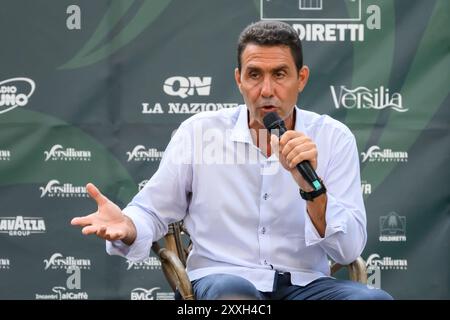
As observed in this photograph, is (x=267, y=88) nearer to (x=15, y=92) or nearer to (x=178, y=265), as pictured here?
(x=178, y=265)

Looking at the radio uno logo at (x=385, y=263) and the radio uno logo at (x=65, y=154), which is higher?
the radio uno logo at (x=65, y=154)

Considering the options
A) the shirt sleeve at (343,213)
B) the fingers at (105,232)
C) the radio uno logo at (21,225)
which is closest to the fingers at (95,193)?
the fingers at (105,232)

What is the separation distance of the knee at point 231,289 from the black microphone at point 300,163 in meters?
0.46

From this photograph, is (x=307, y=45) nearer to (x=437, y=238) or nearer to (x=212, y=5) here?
(x=212, y=5)

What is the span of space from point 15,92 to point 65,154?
52 cm

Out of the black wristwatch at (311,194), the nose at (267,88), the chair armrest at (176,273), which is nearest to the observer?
the black wristwatch at (311,194)

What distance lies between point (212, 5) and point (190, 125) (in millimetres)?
1908

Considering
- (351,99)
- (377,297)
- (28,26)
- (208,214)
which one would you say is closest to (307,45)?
(351,99)

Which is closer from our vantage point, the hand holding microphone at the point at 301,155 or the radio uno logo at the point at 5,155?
the hand holding microphone at the point at 301,155

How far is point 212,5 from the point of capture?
5680 millimetres

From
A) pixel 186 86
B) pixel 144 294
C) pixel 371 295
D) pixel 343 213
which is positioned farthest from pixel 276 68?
pixel 144 294

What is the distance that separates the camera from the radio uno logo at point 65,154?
5668 mm

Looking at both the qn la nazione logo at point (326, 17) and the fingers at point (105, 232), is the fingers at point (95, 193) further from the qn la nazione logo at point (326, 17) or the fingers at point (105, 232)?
the qn la nazione logo at point (326, 17)

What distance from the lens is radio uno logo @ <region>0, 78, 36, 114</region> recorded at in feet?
18.7
